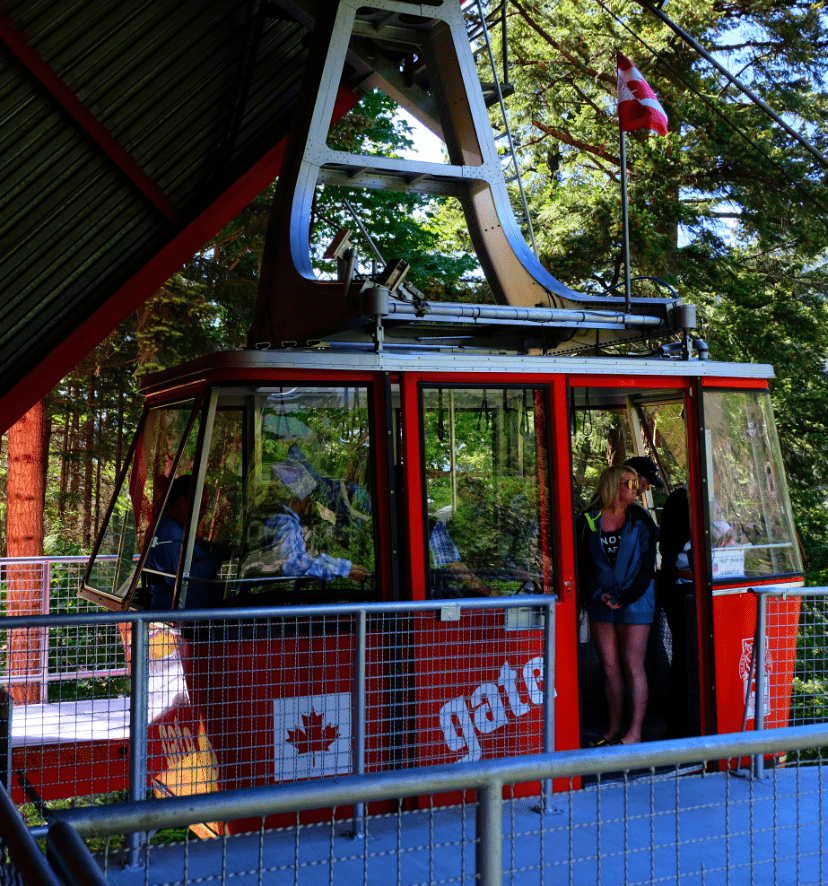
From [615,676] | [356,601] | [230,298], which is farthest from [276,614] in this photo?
[230,298]

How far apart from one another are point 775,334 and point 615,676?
12.9 meters

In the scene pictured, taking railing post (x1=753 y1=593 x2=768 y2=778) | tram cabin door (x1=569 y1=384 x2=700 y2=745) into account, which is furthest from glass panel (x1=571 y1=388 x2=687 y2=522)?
railing post (x1=753 y1=593 x2=768 y2=778)

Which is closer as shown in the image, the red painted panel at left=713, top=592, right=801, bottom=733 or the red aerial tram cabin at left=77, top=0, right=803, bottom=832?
the red aerial tram cabin at left=77, top=0, right=803, bottom=832

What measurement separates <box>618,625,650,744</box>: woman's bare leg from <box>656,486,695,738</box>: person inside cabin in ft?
0.72

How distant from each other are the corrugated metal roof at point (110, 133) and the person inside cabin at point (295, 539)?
3.76 meters

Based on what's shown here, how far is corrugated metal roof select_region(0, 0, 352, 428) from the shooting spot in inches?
274

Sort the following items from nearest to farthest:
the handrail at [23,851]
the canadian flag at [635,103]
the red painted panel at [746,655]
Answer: the handrail at [23,851] → the red painted panel at [746,655] → the canadian flag at [635,103]

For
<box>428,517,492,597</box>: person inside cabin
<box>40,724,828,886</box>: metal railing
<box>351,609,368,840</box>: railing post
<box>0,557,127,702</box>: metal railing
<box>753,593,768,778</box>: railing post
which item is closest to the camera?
<box>40,724,828,886</box>: metal railing

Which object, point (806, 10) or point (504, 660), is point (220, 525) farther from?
point (806, 10)

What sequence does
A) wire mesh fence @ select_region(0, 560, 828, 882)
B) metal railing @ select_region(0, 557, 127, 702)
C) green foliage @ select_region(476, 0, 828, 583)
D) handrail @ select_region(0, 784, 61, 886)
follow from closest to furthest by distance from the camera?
handrail @ select_region(0, 784, 61, 886) → wire mesh fence @ select_region(0, 560, 828, 882) → metal railing @ select_region(0, 557, 127, 702) → green foliage @ select_region(476, 0, 828, 583)

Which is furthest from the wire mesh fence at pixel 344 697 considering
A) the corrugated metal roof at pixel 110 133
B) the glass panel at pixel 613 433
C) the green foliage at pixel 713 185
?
the green foliage at pixel 713 185

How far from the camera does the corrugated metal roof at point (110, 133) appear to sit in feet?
22.8

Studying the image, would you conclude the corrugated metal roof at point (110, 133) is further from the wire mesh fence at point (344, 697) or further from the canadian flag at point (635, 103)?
the wire mesh fence at point (344, 697)

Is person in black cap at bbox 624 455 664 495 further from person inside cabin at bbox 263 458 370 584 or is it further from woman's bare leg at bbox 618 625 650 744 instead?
person inside cabin at bbox 263 458 370 584
